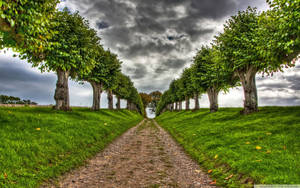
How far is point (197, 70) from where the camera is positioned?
40.1 metres

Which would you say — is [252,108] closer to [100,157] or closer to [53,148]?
[100,157]

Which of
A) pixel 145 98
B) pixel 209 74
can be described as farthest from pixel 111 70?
pixel 145 98

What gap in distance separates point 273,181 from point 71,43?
81.2 ft

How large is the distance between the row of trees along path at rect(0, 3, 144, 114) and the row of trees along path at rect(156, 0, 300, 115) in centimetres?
1949

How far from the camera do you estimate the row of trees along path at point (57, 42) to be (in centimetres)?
1251

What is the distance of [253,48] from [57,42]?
22.4m

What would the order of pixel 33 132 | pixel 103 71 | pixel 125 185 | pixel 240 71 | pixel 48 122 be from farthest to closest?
pixel 103 71
pixel 240 71
pixel 48 122
pixel 33 132
pixel 125 185

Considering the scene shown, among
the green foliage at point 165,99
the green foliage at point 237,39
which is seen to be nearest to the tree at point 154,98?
the green foliage at point 165,99

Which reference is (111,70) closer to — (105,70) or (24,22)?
(105,70)

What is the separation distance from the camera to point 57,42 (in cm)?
1653

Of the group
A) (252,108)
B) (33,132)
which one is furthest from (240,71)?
(33,132)

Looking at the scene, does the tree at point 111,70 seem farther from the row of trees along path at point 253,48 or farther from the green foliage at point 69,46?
the row of trees along path at point 253,48

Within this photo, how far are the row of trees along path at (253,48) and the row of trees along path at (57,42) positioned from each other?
19.5m

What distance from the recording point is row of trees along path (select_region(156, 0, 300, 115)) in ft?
50.8
